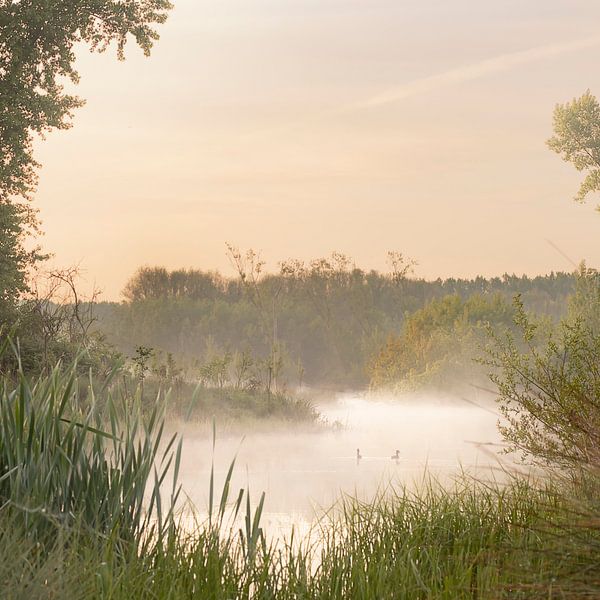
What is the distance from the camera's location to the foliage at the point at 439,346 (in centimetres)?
2834

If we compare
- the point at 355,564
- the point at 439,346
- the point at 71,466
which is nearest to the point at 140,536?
the point at 71,466

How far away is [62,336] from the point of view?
1928 centimetres

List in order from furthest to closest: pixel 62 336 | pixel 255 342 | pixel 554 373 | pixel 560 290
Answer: pixel 560 290 < pixel 255 342 < pixel 62 336 < pixel 554 373

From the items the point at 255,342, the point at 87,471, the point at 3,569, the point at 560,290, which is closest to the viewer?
the point at 3,569

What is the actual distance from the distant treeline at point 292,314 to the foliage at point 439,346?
24.6ft

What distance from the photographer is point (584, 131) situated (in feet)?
107

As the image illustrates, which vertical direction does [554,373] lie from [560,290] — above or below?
below

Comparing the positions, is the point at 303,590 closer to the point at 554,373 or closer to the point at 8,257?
the point at 554,373

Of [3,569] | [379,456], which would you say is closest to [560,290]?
[379,456]

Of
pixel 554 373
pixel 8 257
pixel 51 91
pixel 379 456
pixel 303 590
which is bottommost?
pixel 379 456

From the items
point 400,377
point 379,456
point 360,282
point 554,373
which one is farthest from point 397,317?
point 554,373

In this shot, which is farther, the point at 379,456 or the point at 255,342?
the point at 255,342

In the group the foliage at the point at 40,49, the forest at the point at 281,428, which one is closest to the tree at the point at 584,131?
the forest at the point at 281,428

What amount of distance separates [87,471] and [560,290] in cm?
5116
